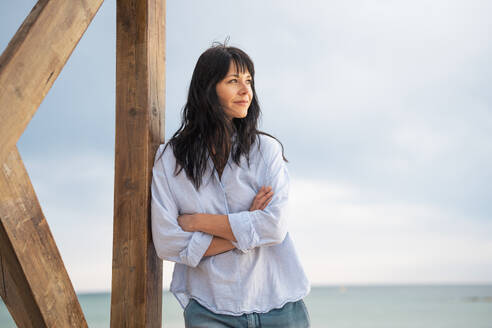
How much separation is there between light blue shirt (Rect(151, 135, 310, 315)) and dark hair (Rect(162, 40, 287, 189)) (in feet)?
0.12

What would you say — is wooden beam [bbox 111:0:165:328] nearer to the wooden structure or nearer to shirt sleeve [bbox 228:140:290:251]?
the wooden structure

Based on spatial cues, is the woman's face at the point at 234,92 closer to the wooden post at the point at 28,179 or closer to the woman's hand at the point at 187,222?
the woman's hand at the point at 187,222

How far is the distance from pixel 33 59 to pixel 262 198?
0.88 meters

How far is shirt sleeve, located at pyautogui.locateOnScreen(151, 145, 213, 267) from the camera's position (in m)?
1.68

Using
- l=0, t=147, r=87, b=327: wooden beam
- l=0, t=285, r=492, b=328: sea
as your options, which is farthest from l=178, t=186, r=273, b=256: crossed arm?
l=0, t=285, r=492, b=328: sea

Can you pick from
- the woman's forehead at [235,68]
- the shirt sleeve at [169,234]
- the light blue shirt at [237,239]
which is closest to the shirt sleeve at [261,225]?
the light blue shirt at [237,239]

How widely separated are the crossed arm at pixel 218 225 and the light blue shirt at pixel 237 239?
0.02m

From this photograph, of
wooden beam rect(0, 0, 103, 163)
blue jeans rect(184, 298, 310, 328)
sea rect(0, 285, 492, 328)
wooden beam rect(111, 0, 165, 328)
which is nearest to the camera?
wooden beam rect(0, 0, 103, 163)

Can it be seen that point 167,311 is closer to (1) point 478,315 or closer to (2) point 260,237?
(1) point 478,315

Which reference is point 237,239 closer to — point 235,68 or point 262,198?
point 262,198

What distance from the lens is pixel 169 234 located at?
170 centimetres

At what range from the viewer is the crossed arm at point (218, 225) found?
167cm

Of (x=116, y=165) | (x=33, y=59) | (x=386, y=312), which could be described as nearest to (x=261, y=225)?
(x=116, y=165)

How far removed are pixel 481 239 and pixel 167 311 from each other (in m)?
13.6
